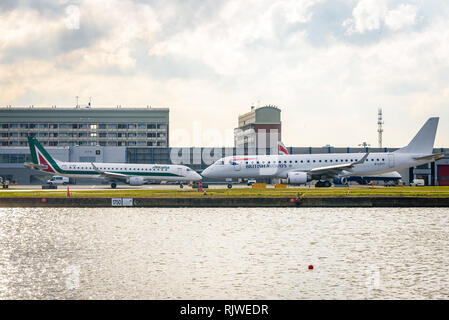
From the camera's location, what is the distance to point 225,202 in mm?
48438

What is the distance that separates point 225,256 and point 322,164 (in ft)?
154

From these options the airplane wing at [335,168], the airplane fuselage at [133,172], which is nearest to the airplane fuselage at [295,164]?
the airplane wing at [335,168]

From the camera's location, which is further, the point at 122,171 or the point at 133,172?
the point at 133,172

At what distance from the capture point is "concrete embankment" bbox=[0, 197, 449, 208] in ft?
155

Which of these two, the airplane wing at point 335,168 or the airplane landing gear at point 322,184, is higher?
the airplane wing at point 335,168

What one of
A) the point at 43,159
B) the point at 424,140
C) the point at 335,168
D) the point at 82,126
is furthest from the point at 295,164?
the point at 82,126

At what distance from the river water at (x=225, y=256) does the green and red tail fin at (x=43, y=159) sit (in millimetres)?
45412

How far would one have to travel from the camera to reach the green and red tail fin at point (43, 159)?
282 feet

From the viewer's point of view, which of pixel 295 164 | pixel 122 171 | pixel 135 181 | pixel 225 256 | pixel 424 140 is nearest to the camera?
pixel 225 256

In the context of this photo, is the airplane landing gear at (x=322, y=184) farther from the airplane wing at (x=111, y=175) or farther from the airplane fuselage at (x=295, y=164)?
the airplane wing at (x=111, y=175)

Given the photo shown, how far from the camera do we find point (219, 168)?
233 feet

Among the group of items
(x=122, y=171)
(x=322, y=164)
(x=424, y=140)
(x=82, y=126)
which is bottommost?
(x=122, y=171)

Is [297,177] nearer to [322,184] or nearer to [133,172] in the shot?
[322,184]

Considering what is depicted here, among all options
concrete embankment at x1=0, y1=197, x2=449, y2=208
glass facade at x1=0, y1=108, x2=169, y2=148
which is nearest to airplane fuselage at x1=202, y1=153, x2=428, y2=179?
concrete embankment at x1=0, y1=197, x2=449, y2=208
